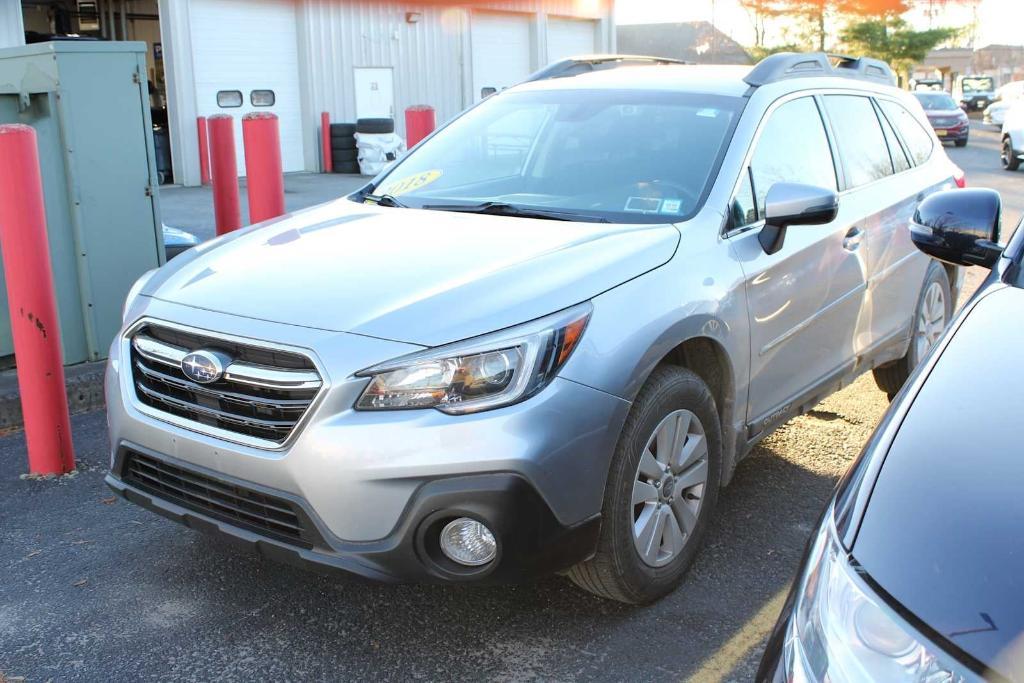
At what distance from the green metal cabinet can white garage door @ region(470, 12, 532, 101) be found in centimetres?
1765

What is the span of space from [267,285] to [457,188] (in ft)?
4.16

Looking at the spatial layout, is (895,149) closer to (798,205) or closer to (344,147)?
(798,205)

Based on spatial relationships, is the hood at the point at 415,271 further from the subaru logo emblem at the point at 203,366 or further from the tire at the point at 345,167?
the tire at the point at 345,167

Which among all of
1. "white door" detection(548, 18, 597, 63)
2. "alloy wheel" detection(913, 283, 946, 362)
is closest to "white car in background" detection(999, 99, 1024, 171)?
"white door" detection(548, 18, 597, 63)

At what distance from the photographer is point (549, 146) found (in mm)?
4324

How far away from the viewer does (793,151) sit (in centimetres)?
426

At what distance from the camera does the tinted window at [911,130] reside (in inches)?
209

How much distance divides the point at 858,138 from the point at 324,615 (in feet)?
10.5

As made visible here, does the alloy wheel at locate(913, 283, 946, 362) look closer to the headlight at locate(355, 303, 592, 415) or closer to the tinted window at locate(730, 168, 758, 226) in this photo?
the tinted window at locate(730, 168, 758, 226)

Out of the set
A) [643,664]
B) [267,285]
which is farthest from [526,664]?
[267,285]

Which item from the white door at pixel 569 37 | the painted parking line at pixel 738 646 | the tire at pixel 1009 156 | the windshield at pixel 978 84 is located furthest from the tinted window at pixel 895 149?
the windshield at pixel 978 84

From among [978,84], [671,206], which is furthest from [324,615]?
[978,84]

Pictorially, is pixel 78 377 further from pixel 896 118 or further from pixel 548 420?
pixel 896 118

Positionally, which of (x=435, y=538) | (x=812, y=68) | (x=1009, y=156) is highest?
(x=812, y=68)
